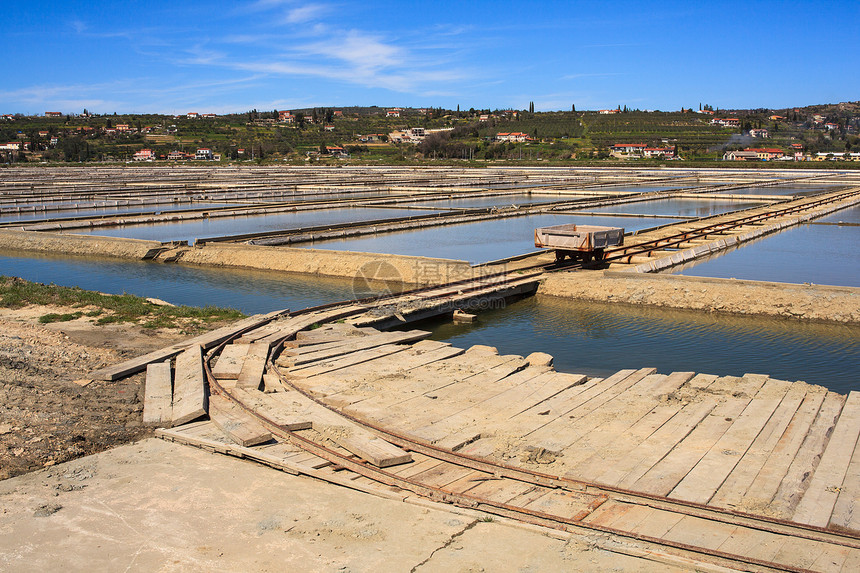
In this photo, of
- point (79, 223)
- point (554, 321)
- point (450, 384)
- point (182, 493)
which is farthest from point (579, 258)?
point (79, 223)

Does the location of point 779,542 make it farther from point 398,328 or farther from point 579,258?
point 579,258

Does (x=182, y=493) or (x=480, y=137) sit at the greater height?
(x=480, y=137)

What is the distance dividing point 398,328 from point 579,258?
5.99 metres

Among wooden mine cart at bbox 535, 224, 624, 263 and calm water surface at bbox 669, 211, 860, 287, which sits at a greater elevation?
wooden mine cart at bbox 535, 224, 624, 263

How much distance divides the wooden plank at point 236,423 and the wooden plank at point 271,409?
0.11m

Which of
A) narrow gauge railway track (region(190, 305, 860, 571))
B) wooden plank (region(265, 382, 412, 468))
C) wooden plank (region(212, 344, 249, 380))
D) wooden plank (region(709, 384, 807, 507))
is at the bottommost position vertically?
wooden plank (region(709, 384, 807, 507))

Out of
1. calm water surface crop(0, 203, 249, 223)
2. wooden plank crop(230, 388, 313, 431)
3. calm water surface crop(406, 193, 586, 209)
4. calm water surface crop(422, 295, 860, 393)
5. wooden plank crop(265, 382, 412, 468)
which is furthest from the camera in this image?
calm water surface crop(406, 193, 586, 209)

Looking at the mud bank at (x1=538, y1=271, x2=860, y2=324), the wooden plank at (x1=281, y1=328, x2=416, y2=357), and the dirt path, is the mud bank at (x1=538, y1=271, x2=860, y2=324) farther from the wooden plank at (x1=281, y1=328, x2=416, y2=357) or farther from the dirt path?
the dirt path

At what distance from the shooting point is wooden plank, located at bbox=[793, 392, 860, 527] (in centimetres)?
437

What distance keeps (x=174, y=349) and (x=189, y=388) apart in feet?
4.96

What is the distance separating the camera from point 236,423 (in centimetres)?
583

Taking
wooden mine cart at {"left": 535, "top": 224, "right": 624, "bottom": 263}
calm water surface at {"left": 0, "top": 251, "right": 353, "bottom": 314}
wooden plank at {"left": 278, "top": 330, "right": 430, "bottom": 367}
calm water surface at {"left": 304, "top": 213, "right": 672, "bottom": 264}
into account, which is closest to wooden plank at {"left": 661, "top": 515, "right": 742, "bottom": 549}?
wooden plank at {"left": 278, "top": 330, "right": 430, "bottom": 367}

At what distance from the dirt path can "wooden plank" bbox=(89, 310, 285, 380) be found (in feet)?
0.33

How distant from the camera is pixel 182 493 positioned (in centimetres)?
471
